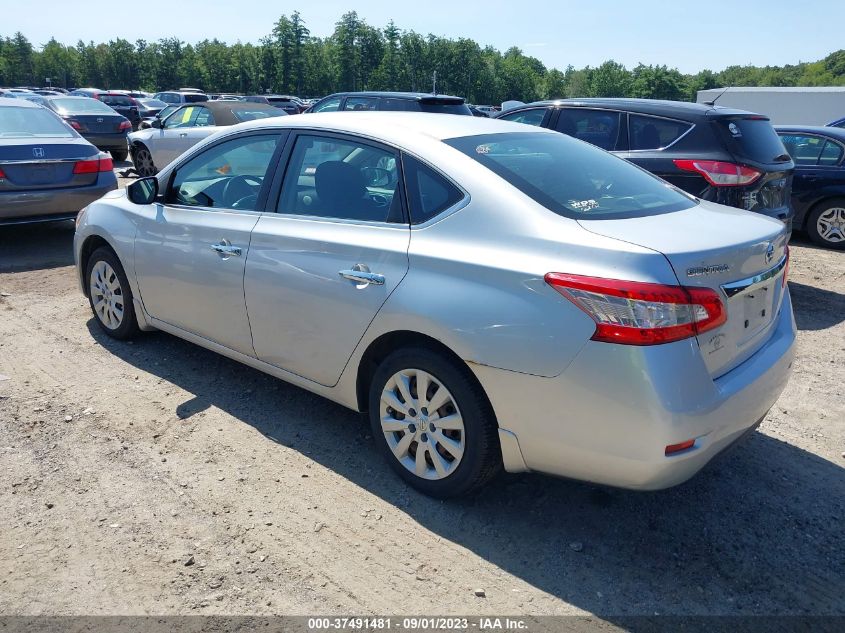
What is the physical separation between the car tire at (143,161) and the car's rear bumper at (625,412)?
11617mm

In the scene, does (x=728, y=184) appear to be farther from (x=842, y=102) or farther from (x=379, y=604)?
(x=842, y=102)

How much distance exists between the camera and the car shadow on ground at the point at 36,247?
747 centimetres

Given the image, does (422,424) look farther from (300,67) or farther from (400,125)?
(300,67)

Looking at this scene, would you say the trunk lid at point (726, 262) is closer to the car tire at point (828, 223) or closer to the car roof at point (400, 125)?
the car roof at point (400, 125)

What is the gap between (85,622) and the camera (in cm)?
250

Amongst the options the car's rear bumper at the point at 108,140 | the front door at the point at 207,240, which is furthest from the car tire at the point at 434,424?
the car's rear bumper at the point at 108,140

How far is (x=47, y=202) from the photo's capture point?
7617 mm

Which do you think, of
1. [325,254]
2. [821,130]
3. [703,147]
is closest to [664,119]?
[703,147]

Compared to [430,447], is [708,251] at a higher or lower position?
higher

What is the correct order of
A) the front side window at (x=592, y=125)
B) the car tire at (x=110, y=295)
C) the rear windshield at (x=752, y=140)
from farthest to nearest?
1. the front side window at (x=592, y=125)
2. the rear windshield at (x=752, y=140)
3. the car tire at (x=110, y=295)

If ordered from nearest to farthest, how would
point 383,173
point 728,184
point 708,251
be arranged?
point 708,251, point 383,173, point 728,184

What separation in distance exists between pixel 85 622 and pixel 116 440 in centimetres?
142

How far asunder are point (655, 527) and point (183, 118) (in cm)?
1212

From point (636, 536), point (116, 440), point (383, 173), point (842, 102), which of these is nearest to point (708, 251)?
point (636, 536)
